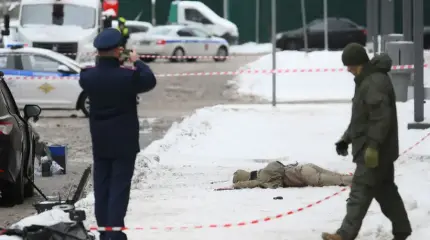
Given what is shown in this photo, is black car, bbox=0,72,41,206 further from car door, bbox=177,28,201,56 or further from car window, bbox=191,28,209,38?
car window, bbox=191,28,209,38

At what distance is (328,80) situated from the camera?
102 ft

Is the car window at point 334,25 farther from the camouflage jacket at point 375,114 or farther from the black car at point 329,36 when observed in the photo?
the camouflage jacket at point 375,114

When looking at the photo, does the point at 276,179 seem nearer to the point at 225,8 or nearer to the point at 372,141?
the point at 372,141

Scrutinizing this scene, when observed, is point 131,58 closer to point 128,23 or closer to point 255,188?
point 255,188

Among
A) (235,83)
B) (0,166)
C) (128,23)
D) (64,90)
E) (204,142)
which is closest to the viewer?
(0,166)

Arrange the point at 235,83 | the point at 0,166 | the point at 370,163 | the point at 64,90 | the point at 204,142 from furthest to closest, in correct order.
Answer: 1. the point at 235,83
2. the point at 64,90
3. the point at 204,142
4. the point at 0,166
5. the point at 370,163

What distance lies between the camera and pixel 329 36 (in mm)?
47062

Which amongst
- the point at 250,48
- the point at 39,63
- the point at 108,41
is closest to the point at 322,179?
the point at 108,41

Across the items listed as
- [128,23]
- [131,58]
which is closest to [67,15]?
[128,23]

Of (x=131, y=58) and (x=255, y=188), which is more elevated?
(x=131, y=58)

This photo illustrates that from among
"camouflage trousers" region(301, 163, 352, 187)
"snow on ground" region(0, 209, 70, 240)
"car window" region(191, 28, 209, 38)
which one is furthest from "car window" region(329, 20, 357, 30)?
"snow on ground" region(0, 209, 70, 240)

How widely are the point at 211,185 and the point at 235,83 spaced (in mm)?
20688

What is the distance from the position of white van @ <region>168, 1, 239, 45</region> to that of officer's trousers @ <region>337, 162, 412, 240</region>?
4187 centimetres

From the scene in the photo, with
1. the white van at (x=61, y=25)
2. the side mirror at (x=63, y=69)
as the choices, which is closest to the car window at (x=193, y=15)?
the white van at (x=61, y=25)
